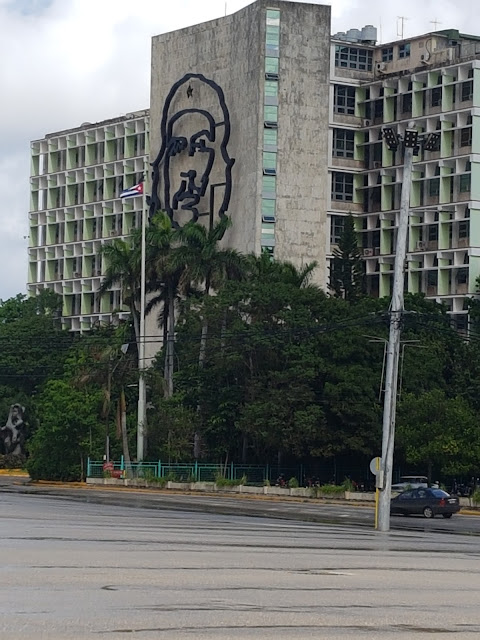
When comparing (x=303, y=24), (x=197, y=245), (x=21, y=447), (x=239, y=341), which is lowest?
(x=21, y=447)

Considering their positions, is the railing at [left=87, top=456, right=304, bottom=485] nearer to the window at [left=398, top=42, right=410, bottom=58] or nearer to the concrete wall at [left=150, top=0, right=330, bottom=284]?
the concrete wall at [left=150, top=0, right=330, bottom=284]

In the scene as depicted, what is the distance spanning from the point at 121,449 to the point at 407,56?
51.8 meters

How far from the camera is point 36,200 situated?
147 metres

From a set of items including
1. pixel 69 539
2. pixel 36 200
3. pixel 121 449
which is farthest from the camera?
pixel 36 200

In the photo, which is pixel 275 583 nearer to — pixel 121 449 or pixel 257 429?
pixel 257 429

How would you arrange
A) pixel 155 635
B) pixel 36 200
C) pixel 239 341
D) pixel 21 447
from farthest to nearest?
pixel 36 200, pixel 21 447, pixel 239 341, pixel 155 635

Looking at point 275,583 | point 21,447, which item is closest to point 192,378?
point 21,447

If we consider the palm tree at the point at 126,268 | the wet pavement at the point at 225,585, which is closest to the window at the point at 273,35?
the palm tree at the point at 126,268

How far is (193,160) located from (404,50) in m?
21.6

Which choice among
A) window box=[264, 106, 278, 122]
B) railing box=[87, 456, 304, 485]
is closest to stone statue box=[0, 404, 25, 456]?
railing box=[87, 456, 304, 485]

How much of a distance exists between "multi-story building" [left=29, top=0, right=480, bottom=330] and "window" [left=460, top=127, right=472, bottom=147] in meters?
0.15

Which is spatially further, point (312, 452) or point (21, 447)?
point (21, 447)

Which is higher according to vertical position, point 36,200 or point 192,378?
point 36,200

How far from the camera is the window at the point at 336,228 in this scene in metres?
113
